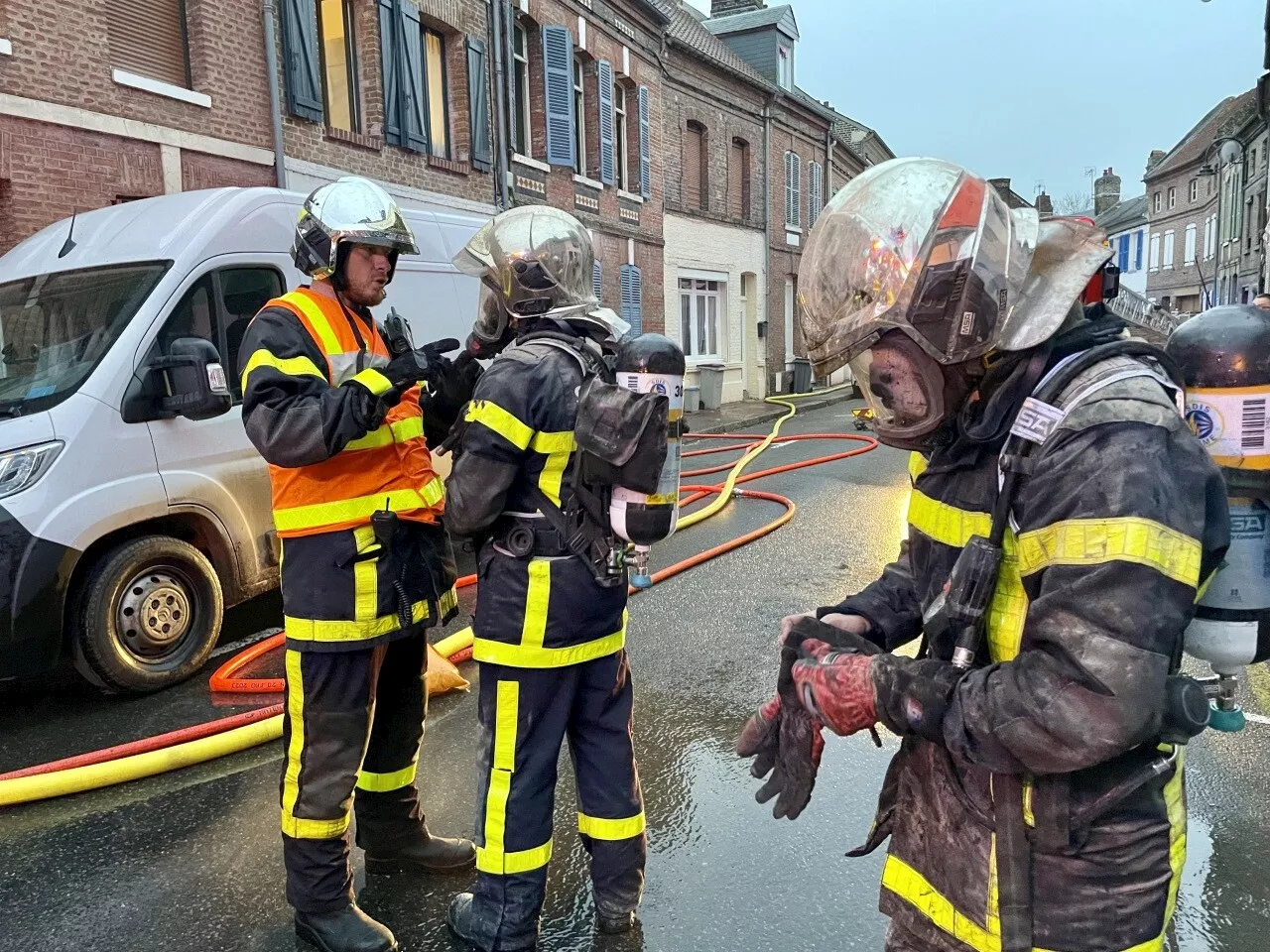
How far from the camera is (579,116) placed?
16.2 meters

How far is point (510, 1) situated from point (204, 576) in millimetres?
11603

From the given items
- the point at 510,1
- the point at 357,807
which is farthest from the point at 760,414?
the point at 357,807

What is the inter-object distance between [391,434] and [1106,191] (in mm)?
72353

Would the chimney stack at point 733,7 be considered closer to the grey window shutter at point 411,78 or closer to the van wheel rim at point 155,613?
the grey window shutter at point 411,78

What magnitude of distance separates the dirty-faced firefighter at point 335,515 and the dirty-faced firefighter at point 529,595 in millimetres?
291

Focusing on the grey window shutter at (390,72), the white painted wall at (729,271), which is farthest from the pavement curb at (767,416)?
the grey window shutter at (390,72)

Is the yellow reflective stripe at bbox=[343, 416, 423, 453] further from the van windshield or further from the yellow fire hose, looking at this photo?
the van windshield

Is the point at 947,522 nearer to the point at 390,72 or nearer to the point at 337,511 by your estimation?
the point at 337,511

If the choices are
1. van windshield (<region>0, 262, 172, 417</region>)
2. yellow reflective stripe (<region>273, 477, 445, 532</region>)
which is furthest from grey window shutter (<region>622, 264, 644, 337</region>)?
yellow reflective stripe (<region>273, 477, 445, 532</region>)

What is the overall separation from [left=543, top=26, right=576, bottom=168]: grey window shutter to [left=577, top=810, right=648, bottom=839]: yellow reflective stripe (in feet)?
44.8

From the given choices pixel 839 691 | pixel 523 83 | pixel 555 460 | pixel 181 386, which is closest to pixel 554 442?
pixel 555 460

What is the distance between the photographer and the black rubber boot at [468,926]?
242cm

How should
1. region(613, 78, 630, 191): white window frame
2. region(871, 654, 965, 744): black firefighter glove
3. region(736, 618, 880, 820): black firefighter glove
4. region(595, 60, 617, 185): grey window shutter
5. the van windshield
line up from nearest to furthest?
1. region(871, 654, 965, 744): black firefighter glove
2. region(736, 618, 880, 820): black firefighter glove
3. the van windshield
4. region(595, 60, 617, 185): grey window shutter
5. region(613, 78, 630, 191): white window frame

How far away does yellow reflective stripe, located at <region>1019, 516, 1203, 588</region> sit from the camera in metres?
1.15
